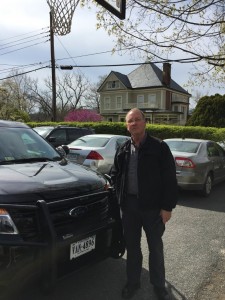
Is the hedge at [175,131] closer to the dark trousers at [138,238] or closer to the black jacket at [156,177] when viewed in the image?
the dark trousers at [138,238]

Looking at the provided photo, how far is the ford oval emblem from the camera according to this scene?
11.5 feet

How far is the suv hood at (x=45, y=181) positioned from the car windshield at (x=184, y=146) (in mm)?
5559

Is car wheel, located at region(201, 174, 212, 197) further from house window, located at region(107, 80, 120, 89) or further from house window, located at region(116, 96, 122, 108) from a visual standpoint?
house window, located at region(107, 80, 120, 89)

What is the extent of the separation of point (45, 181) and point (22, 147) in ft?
4.32

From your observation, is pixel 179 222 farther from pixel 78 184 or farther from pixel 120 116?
pixel 120 116

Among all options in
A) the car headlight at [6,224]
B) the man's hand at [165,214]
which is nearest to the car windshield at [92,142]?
the man's hand at [165,214]

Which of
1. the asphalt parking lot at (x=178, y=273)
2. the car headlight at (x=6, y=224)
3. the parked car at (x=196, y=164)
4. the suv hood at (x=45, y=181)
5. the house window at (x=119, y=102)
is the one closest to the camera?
the car headlight at (x=6, y=224)

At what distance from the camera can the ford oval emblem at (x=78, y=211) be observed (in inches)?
138

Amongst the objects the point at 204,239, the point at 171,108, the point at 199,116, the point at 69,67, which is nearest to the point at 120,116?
the point at 171,108

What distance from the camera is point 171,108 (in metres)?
58.5

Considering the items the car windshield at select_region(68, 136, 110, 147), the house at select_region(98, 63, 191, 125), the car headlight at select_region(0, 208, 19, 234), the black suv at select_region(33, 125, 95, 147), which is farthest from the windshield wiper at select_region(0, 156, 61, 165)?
the house at select_region(98, 63, 191, 125)

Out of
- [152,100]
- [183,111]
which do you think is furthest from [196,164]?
[183,111]

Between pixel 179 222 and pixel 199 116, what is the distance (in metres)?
28.3

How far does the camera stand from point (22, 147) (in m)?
4.77
